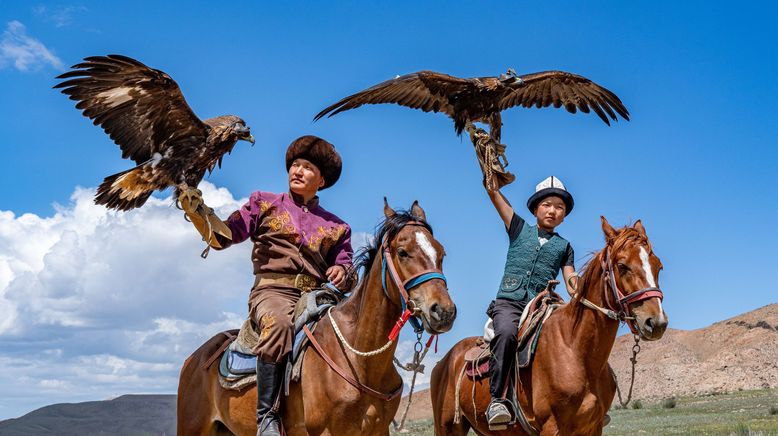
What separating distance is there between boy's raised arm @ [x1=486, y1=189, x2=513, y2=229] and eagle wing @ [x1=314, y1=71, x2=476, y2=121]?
3.33 ft

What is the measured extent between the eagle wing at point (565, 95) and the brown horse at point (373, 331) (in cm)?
361

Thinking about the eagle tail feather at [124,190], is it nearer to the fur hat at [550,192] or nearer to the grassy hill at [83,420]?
the fur hat at [550,192]

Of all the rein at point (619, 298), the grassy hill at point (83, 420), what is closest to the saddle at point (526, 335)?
the rein at point (619, 298)

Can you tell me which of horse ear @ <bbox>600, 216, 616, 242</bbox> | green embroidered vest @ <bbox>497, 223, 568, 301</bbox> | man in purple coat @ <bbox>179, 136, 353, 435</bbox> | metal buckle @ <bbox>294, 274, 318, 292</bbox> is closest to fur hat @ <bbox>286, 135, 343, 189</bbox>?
man in purple coat @ <bbox>179, 136, 353, 435</bbox>

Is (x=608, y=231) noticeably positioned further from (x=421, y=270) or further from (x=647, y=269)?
(x=421, y=270)

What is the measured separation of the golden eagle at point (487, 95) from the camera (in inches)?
283

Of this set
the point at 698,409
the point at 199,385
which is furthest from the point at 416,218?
the point at 698,409

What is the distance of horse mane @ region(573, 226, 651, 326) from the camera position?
21.2 feet

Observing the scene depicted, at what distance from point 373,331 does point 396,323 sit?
0.67 ft

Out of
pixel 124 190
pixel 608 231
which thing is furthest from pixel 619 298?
pixel 124 190

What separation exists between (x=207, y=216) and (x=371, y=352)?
5.61 feet

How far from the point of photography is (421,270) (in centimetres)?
465

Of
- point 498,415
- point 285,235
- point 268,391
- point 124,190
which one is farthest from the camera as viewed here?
point 498,415

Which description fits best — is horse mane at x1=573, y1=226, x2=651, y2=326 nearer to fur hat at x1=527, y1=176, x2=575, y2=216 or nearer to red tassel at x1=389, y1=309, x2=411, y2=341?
fur hat at x1=527, y1=176, x2=575, y2=216
